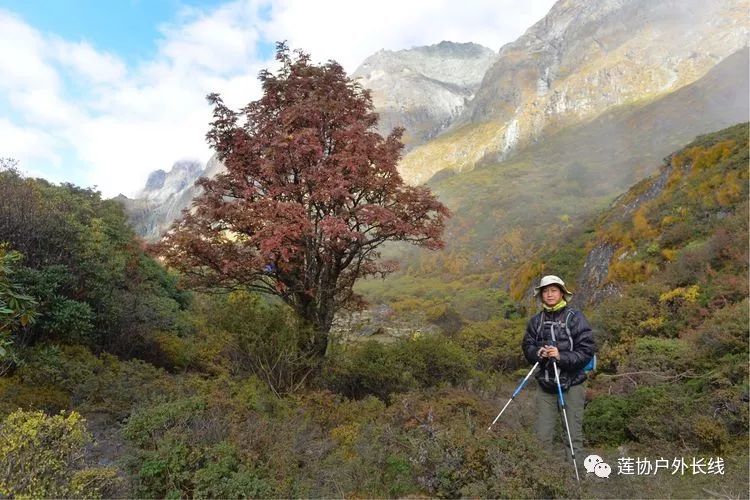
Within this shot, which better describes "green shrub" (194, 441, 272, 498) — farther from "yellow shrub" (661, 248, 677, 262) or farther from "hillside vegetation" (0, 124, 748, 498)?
"yellow shrub" (661, 248, 677, 262)

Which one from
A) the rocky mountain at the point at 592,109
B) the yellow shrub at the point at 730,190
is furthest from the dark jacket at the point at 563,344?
the rocky mountain at the point at 592,109

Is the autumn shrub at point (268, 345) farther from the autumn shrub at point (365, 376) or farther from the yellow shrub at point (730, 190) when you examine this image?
the yellow shrub at point (730, 190)

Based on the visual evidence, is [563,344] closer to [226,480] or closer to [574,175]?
[226,480]

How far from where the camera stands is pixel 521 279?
26.3 m

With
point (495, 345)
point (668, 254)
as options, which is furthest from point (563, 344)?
point (668, 254)

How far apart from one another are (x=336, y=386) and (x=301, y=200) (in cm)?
356

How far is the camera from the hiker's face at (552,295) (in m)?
4.94

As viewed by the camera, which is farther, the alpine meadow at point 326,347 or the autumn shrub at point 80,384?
the autumn shrub at point 80,384

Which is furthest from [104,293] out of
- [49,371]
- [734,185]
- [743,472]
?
[734,185]

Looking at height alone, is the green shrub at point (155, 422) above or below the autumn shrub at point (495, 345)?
below

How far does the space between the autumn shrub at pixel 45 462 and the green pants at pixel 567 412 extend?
420 cm

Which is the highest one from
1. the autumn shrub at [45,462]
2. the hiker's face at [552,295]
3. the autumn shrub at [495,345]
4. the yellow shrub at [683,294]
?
the yellow shrub at [683,294]

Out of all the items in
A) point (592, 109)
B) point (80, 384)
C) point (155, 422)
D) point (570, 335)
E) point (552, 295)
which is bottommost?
point (155, 422)

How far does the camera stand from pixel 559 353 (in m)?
4.69
